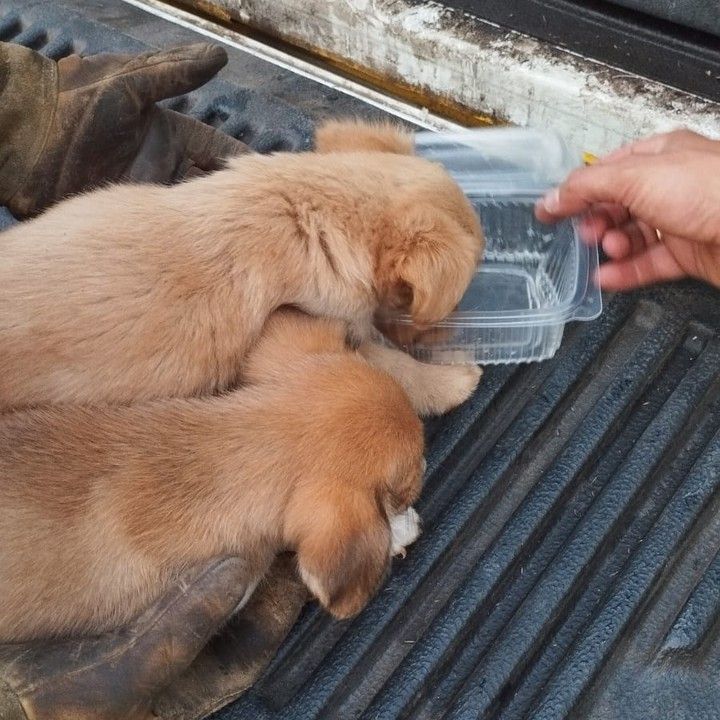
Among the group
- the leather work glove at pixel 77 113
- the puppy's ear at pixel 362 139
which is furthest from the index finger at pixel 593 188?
the leather work glove at pixel 77 113

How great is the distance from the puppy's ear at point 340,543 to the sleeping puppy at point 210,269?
392mm

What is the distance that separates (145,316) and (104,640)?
56 cm

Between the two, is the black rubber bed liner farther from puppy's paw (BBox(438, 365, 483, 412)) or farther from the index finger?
the index finger

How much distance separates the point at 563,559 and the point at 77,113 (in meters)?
1.40

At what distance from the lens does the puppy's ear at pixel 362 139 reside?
207 centimetres

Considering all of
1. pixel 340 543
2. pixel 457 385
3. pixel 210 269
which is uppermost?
pixel 210 269

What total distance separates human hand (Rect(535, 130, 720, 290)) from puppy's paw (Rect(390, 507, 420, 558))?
69 centimetres

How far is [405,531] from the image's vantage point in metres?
1.82

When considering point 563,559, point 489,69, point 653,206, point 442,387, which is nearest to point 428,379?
point 442,387

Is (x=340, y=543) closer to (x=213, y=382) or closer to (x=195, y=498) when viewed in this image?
(x=195, y=498)

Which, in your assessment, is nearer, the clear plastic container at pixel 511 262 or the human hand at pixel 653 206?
the human hand at pixel 653 206

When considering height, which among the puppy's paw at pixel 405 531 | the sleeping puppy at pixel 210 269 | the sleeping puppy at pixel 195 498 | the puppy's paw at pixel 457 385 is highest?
the sleeping puppy at pixel 210 269

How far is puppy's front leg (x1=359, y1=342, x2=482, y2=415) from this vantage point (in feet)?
6.48

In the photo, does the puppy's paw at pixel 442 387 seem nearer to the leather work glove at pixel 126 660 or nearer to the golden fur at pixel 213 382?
the golden fur at pixel 213 382
